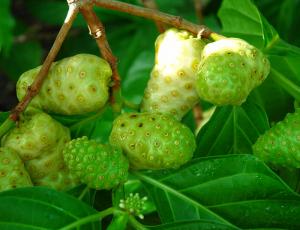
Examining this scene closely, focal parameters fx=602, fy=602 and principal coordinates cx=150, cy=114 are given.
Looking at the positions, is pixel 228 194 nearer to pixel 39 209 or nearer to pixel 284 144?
pixel 284 144

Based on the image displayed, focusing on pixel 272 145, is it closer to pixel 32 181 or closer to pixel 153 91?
pixel 153 91

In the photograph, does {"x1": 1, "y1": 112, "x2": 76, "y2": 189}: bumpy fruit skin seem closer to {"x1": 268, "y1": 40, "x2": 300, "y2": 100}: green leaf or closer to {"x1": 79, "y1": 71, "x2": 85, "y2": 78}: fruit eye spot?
{"x1": 79, "y1": 71, "x2": 85, "y2": 78}: fruit eye spot

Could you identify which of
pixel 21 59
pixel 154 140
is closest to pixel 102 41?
pixel 154 140

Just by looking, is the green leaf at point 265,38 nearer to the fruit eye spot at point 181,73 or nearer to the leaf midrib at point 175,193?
the fruit eye spot at point 181,73

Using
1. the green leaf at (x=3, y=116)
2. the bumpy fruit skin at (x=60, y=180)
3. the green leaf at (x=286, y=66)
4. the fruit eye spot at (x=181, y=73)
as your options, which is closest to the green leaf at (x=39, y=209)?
the bumpy fruit skin at (x=60, y=180)

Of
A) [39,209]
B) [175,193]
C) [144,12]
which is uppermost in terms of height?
[144,12]

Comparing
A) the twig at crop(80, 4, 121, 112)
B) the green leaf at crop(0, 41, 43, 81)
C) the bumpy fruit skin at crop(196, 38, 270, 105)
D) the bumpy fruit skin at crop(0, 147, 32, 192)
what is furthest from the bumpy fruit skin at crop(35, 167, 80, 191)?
the green leaf at crop(0, 41, 43, 81)

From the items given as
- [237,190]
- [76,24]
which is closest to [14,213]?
[237,190]
